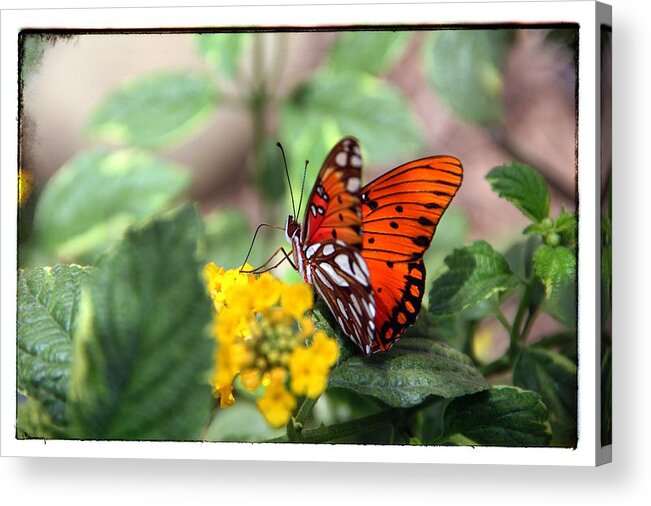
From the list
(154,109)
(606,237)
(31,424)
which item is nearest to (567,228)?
(606,237)

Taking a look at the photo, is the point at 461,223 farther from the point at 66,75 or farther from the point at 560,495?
the point at 66,75

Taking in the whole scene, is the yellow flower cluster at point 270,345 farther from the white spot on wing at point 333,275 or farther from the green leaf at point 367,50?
the green leaf at point 367,50

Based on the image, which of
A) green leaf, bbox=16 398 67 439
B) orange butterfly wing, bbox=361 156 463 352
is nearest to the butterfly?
orange butterfly wing, bbox=361 156 463 352

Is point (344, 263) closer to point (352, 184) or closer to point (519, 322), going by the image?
point (352, 184)

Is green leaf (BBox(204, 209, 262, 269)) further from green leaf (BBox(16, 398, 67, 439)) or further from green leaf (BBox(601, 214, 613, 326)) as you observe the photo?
green leaf (BBox(601, 214, 613, 326))

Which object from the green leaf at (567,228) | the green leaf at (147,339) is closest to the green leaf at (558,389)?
the green leaf at (567,228)

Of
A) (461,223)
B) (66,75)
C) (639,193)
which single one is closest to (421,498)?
(461,223)
